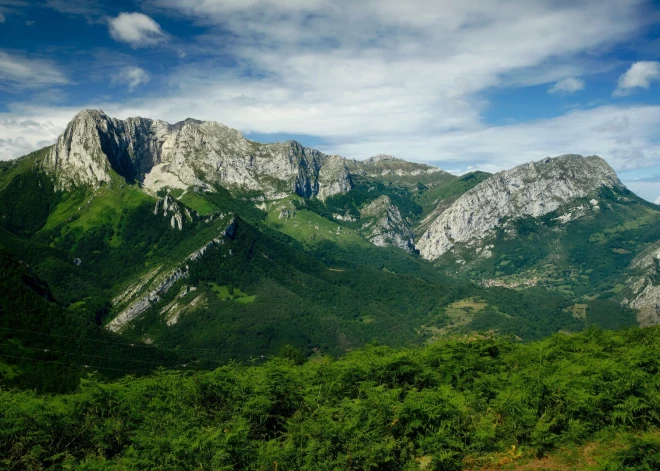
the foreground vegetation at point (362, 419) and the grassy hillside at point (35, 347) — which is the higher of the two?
the foreground vegetation at point (362, 419)

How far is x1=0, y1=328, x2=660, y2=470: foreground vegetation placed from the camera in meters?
38.9

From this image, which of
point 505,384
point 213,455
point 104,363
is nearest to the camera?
point 213,455

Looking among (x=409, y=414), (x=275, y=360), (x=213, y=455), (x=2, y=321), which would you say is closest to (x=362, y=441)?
(x=409, y=414)

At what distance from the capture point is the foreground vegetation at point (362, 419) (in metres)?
38.9

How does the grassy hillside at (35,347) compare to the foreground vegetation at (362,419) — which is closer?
the foreground vegetation at (362,419)

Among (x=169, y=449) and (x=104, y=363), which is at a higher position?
(x=169, y=449)

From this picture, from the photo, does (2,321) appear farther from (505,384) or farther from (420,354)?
(505,384)

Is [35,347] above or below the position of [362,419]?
below

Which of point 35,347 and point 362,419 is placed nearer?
point 362,419

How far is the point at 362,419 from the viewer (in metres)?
43.1

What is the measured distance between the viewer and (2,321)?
173000 millimetres

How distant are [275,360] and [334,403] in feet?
78.4

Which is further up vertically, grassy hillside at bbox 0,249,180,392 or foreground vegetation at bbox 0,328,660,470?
foreground vegetation at bbox 0,328,660,470

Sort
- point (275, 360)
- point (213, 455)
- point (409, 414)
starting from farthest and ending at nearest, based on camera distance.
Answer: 1. point (275, 360)
2. point (409, 414)
3. point (213, 455)
